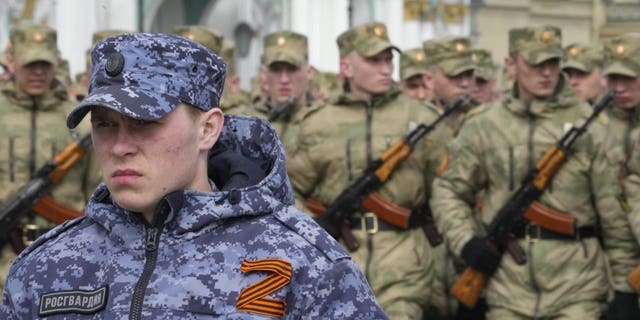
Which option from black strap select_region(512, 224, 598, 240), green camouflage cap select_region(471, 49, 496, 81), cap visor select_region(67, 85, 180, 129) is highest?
cap visor select_region(67, 85, 180, 129)

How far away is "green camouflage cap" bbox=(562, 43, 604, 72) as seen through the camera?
14.2m

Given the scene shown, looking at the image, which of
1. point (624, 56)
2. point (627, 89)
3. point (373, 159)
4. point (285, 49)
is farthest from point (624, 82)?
point (285, 49)

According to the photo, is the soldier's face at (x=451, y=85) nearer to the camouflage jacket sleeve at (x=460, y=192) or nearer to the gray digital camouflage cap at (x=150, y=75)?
the camouflage jacket sleeve at (x=460, y=192)

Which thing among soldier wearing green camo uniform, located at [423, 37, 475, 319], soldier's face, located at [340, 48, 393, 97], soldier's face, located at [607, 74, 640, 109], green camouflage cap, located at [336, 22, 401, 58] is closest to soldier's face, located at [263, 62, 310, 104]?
soldier wearing green camo uniform, located at [423, 37, 475, 319]

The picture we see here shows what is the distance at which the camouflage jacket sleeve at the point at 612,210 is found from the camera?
845cm

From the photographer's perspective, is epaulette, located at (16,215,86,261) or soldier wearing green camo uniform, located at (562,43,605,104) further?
soldier wearing green camo uniform, located at (562,43,605,104)

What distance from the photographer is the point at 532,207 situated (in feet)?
28.4

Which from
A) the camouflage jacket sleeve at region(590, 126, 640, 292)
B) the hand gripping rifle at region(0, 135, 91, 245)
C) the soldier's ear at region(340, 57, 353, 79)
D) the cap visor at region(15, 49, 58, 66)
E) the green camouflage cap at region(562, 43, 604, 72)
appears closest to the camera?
the camouflage jacket sleeve at region(590, 126, 640, 292)

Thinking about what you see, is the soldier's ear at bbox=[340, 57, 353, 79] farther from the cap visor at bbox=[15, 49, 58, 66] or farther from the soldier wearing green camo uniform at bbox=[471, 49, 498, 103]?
the soldier wearing green camo uniform at bbox=[471, 49, 498, 103]

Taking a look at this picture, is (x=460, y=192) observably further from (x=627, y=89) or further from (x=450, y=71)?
(x=450, y=71)

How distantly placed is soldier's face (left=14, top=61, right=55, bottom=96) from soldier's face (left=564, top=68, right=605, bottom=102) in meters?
5.07

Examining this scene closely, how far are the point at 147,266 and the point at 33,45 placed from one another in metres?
7.18

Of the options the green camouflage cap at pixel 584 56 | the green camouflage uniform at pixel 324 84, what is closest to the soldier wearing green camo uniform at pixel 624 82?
the green camouflage cap at pixel 584 56

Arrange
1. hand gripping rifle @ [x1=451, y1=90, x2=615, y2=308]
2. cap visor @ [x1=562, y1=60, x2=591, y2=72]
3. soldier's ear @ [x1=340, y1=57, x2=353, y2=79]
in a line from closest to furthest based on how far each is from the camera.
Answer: hand gripping rifle @ [x1=451, y1=90, x2=615, y2=308], soldier's ear @ [x1=340, y1=57, x2=353, y2=79], cap visor @ [x1=562, y1=60, x2=591, y2=72]
